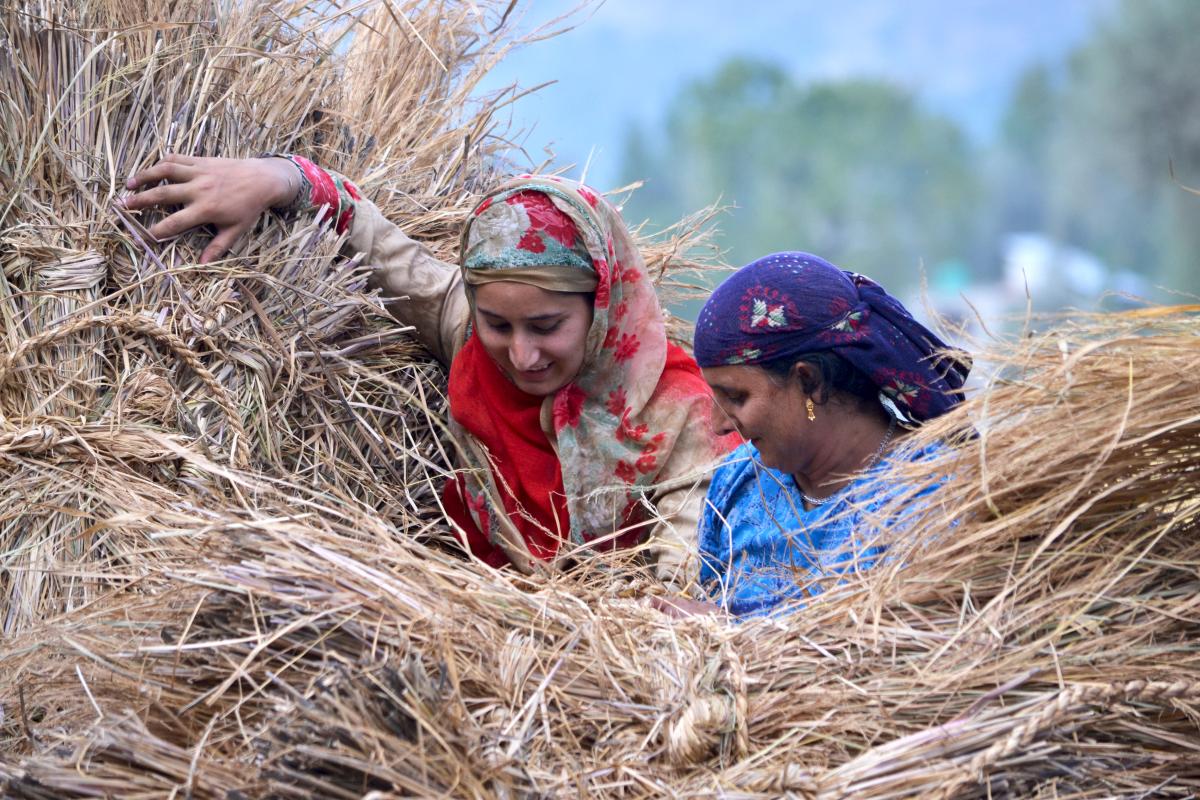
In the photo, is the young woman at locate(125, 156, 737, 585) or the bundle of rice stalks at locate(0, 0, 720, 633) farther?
the young woman at locate(125, 156, 737, 585)

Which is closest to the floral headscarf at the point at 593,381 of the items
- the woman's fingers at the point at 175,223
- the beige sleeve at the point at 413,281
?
the beige sleeve at the point at 413,281

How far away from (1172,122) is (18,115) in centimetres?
1948

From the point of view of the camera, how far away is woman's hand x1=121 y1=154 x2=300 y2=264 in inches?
96.0

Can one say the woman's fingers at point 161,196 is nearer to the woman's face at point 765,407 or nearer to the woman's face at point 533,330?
the woman's face at point 533,330

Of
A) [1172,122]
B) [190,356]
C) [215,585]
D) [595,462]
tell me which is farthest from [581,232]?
[1172,122]

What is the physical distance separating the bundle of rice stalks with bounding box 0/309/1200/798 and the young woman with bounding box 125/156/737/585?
798mm

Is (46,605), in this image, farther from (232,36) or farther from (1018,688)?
(1018,688)

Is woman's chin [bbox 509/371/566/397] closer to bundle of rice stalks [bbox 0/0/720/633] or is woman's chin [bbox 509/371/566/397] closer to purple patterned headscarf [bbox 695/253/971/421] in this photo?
bundle of rice stalks [bbox 0/0/720/633]

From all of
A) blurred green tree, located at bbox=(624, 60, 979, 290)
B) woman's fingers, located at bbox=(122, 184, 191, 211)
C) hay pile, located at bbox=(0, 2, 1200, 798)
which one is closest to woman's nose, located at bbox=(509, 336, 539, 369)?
hay pile, located at bbox=(0, 2, 1200, 798)

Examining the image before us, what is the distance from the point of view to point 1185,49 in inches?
750

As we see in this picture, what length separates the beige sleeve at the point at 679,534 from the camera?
2.38 meters

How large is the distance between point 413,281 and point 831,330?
1.06 metres

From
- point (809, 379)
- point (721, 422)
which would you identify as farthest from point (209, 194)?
point (809, 379)

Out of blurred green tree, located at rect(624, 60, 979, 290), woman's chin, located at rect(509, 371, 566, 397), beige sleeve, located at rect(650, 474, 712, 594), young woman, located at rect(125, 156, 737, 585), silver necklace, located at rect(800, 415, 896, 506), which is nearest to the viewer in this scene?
silver necklace, located at rect(800, 415, 896, 506)
